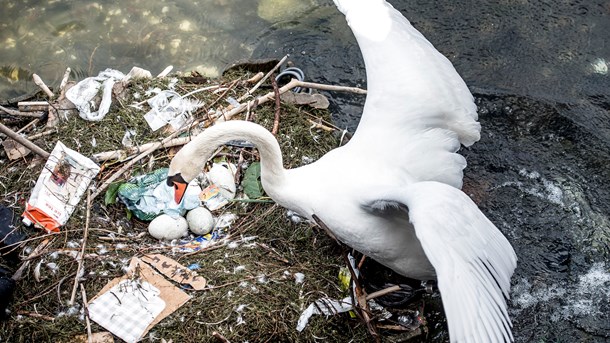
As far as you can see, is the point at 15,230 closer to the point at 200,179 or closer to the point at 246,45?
the point at 200,179

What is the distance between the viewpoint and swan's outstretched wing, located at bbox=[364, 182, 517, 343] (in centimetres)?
330

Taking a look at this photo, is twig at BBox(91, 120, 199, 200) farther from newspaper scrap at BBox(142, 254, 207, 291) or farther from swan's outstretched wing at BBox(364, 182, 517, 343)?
swan's outstretched wing at BBox(364, 182, 517, 343)

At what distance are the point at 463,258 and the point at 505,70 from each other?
11.9 feet

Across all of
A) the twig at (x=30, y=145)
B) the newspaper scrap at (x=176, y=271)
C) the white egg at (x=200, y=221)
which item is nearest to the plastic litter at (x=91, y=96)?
the twig at (x=30, y=145)

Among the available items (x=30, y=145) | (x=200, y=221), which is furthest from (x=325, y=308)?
(x=30, y=145)

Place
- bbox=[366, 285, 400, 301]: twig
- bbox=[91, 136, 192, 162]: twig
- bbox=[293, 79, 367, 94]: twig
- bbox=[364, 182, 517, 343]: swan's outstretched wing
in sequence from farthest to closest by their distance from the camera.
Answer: bbox=[293, 79, 367, 94]: twig, bbox=[91, 136, 192, 162]: twig, bbox=[366, 285, 400, 301]: twig, bbox=[364, 182, 517, 343]: swan's outstretched wing

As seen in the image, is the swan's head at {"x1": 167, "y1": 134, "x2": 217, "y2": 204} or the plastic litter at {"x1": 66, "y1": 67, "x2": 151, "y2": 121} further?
the plastic litter at {"x1": 66, "y1": 67, "x2": 151, "y2": 121}

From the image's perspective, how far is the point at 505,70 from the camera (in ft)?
22.1

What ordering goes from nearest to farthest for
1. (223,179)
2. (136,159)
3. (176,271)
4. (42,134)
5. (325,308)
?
1. (325,308)
2. (176,271)
3. (223,179)
4. (136,159)
5. (42,134)

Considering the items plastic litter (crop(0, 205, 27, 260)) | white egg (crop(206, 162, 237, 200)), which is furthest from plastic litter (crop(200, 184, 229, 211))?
plastic litter (crop(0, 205, 27, 260))

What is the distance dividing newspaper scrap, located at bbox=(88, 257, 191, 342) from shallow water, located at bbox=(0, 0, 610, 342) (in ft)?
7.47

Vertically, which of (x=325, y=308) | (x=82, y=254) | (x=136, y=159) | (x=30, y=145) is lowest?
(x=325, y=308)

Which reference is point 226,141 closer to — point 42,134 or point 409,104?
point 409,104

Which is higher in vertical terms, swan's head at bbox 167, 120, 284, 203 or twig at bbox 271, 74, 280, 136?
swan's head at bbox 167, 120, 284, 203
